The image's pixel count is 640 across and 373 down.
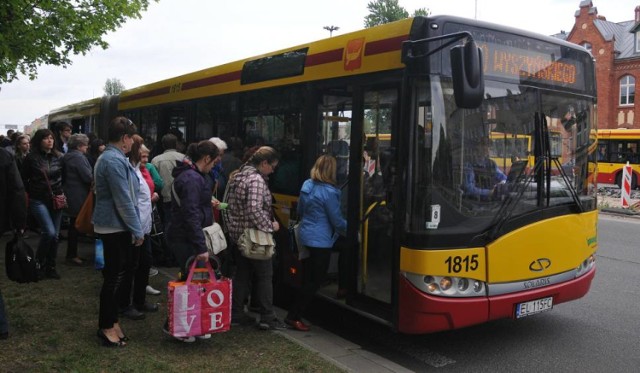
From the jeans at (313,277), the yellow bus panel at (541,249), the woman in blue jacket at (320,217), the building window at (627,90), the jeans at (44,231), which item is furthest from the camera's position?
the building window at (627,90)

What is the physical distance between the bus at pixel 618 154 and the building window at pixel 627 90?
14.4 m

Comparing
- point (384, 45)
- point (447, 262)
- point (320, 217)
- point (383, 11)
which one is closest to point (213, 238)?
point (320, 217)

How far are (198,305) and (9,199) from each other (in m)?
Result: 1.76

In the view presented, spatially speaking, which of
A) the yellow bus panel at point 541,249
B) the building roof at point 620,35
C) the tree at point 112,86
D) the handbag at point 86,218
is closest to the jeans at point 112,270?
the handbag at point 86,218

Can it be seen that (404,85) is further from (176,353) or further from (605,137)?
(605,137)

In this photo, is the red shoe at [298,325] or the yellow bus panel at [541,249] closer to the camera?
the yellow bus panel at [541,249]

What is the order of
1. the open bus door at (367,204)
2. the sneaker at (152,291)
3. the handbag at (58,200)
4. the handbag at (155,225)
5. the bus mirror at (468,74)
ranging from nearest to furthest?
the bus mirror at (468,74)
the open bus door at (367,204)
the sneaker at (152,291)
the handbag at (58,200)
the handbag at (155,225)

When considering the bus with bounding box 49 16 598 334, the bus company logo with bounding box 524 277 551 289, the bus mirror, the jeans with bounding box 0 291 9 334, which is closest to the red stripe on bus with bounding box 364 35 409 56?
the bus with bounding box 49 16 598 334

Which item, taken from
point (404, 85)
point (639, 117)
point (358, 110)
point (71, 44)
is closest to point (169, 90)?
point (71, 44)

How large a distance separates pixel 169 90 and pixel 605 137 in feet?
83.2

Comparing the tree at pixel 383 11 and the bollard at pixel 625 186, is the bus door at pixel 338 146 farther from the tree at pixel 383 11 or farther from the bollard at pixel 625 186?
the tree at pixel 383 11

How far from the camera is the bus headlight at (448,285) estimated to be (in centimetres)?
449

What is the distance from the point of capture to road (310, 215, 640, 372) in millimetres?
4883

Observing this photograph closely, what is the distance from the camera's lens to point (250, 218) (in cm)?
505
